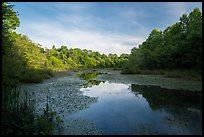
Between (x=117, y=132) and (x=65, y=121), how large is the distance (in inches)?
117

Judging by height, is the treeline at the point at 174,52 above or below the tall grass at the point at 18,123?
above

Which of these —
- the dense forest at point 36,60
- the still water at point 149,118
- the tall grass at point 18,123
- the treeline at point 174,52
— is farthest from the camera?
the treeline at point 174,52

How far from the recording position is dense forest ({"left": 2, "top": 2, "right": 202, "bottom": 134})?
6648 millimetres

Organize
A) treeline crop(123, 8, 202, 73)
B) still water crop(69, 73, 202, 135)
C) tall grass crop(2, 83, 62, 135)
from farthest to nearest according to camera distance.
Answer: treeline crop(123, 8, 202, 73) < still water crop(69, 73, 202, 135) < tall grass crop(2, 83, 62, 135)

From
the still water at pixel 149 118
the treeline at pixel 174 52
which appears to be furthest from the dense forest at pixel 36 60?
the still water at pixel 149 118

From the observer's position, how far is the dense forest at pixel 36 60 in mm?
6648

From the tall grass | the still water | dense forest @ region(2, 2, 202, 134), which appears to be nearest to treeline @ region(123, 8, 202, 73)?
dense forest @ region(2, 2, 202, 134)

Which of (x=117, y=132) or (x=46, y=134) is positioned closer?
(x=46, y=134)

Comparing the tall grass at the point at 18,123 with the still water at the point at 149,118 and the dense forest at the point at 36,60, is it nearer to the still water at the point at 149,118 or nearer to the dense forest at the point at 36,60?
the dense forest at the point at 36,60

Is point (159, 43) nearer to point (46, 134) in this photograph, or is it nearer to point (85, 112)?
point (85, 112)

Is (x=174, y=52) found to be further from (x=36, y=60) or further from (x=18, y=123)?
(x=18, y=123)

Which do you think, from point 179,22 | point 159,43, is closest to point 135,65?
point 159,43

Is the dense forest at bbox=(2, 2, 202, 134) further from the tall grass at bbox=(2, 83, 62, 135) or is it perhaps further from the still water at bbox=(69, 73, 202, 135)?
the still water at bbox=(69, 73, 202, 135)

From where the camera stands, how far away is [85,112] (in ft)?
38.4
